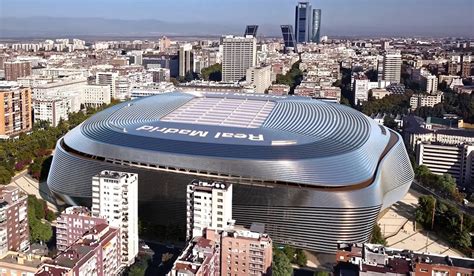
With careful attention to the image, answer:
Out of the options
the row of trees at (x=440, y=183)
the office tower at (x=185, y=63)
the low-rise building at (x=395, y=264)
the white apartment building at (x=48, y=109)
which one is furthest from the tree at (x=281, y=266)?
the office tower at (x=185, y=63)

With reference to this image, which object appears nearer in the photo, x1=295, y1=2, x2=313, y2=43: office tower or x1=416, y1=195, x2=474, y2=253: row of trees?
x1=416, y1=195, x2=474, y2=253: row of trees

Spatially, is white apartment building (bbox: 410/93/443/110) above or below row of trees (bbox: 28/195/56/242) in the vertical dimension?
above

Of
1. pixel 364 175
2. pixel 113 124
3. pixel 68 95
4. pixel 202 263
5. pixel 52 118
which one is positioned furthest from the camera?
pixel 68 95

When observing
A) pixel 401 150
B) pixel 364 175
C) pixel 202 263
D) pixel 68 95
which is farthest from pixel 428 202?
pixel 68 95

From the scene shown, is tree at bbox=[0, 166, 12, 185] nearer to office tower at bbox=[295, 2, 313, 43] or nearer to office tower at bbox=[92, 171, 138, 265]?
office tower at bbox=[92, 171, 138, 265]

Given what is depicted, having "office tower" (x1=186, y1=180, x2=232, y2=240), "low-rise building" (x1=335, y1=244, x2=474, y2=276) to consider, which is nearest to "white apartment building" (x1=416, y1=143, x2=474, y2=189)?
"low-rise building" (x1=335, y1=244, x2=474, y2=276)

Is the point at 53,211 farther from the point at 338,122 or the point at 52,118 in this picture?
the point at 52,118
